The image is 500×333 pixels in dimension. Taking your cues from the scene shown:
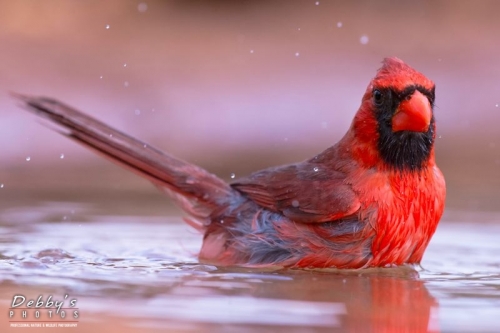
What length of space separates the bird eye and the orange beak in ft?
0.49

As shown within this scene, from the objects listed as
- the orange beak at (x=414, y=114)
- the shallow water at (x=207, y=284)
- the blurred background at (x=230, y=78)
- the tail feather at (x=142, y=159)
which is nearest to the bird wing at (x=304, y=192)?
the tail feather at (x=142, y=159)

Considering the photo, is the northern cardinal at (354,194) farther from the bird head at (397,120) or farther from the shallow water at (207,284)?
the shallow water at (207,284)

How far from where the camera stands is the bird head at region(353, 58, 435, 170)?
4863 mm

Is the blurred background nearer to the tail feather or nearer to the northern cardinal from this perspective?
the tail feather

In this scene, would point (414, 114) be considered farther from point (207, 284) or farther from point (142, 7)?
point (142, 7)

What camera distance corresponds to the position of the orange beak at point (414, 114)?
479 cm

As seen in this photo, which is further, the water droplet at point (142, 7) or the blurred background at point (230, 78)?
the water droplet at point (142, 7)

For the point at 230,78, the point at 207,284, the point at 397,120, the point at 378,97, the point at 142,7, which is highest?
the point at 142,7

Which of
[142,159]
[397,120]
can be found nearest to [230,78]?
[142,159]

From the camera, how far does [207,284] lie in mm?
4582

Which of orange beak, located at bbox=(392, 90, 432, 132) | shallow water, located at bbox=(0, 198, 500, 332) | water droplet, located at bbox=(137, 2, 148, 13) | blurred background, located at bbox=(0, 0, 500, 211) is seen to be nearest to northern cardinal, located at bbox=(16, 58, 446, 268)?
orange beak, located at bbox=(392, 90, 432, 132)

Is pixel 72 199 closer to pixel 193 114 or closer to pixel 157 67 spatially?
pixel 193 114

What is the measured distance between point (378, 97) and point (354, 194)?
1.70 ft

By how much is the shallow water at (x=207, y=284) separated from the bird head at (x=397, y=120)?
0.59m
